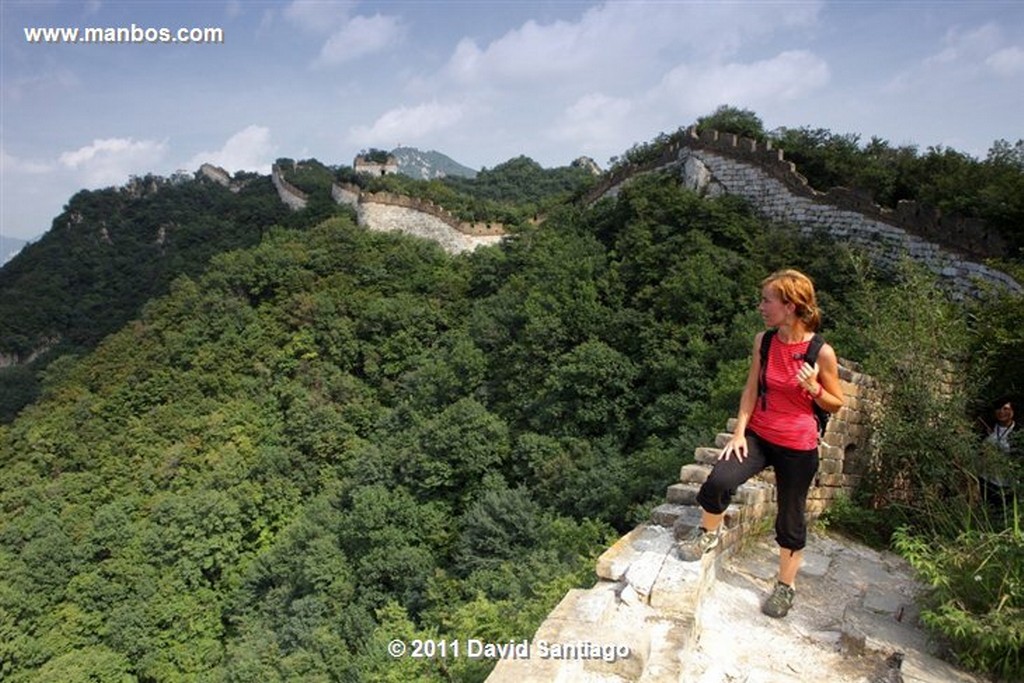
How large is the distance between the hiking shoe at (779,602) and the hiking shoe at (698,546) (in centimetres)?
40

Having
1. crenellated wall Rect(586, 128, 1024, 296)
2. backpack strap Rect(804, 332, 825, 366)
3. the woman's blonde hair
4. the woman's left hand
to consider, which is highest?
crenellated wall Rect(586, 128, 1024, 296)

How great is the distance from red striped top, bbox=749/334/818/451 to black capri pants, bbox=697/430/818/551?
0.21 ft

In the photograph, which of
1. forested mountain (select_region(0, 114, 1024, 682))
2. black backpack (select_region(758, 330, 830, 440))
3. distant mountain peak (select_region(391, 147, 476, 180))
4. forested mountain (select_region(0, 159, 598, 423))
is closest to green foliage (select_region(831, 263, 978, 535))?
forested mountain (select_region(0, 114, 1024, 682))

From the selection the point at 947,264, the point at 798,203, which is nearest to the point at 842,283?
the point at 947,264

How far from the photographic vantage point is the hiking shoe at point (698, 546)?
124 inches

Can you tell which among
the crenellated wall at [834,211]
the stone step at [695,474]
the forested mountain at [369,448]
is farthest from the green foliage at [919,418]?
the forested mountain at [369,448]

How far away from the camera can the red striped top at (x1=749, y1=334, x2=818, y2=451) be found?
3129mm

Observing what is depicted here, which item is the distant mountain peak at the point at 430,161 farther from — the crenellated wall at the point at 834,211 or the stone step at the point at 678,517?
the stone step at the point at 678,517

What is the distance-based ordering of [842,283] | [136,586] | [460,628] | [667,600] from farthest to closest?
[136,586]
[842,283]
[460,628]
[667,600]

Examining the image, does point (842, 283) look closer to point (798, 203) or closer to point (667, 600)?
point (798, 203)

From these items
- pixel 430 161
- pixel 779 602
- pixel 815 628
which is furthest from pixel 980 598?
pixel 430 161

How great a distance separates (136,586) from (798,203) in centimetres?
1878

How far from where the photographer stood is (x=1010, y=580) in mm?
2887

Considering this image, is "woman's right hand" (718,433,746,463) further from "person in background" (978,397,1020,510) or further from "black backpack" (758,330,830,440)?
"person in background" (978,397,1020,510)
